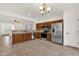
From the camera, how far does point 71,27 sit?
5.31 meters

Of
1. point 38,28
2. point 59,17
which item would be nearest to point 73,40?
point 59,17

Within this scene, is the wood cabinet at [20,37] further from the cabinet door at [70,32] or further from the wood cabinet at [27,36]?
the cabinet door at [70,32]

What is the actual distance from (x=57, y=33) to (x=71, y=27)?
5.09 feet

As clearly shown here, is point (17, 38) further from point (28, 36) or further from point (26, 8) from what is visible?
point (26, 8)

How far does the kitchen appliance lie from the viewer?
21.2ft

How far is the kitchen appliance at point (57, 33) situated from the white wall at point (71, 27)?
0.86 m

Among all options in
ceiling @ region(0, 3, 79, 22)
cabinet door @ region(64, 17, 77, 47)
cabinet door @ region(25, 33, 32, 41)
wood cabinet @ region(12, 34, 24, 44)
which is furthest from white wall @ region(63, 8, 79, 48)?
wood cabinet @ region(12, 34, 24, 44)

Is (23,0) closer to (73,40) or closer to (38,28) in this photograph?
(73,40)

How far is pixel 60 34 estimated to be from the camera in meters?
6.51

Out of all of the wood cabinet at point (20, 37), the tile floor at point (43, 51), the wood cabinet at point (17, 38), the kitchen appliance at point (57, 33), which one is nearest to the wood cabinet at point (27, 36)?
the wood cabinet at point (20, 37)

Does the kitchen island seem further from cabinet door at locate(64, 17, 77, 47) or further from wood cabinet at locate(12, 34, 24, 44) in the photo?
cabinet door at locate(64, 17, 77, 47)

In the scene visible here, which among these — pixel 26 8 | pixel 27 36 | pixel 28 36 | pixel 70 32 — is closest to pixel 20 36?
pixel 27 36

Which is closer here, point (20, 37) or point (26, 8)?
point (26, 8)

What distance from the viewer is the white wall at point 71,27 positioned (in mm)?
5051
